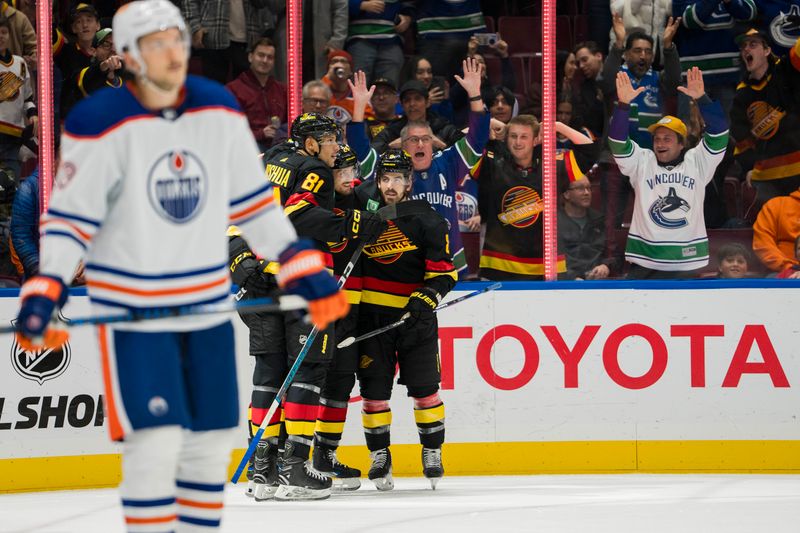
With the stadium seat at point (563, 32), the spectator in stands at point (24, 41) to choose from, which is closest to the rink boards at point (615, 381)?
the stadium seat at point (563, 32)

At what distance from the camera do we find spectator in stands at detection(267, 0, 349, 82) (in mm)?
6426

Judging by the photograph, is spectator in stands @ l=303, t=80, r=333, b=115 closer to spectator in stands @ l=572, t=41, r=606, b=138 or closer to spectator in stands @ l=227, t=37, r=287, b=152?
spectator in stands @ l=227, t=37, r=287, b=152

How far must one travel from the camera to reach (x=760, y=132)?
643cm

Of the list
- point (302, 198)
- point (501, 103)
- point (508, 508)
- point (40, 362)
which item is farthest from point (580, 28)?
point (40, 362)

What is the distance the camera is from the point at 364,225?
546 cm

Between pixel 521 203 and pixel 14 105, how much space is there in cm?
237

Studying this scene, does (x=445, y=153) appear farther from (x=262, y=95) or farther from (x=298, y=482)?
(x=298, y=482)

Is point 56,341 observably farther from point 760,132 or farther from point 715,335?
point 760,132

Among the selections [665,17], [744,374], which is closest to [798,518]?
[744,374]

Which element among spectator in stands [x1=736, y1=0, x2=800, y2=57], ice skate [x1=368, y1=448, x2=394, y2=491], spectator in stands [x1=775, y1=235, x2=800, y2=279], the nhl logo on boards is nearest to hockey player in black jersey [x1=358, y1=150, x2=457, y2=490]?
ice skate [x1=368, y1=448, x2=394, y2=491]

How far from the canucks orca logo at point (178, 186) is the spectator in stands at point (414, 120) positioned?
11.1ft

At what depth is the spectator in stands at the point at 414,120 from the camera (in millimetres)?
6492

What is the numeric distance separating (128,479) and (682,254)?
384cm

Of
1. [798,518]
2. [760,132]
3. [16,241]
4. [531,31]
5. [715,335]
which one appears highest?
[531,31]
